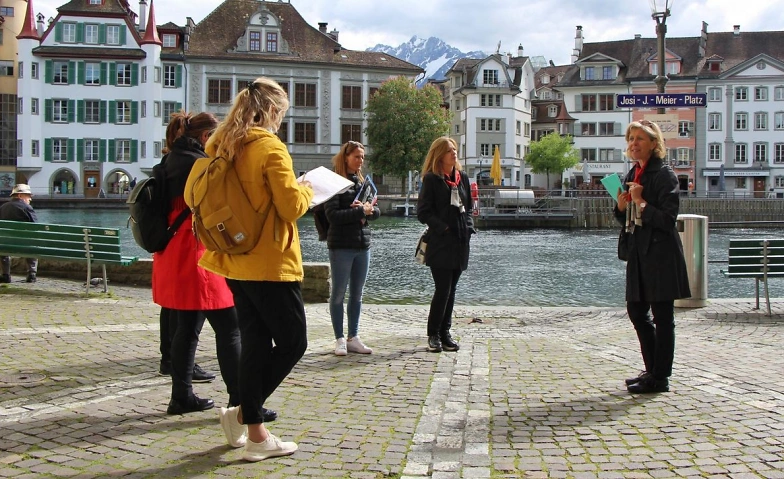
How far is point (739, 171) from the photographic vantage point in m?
74.6

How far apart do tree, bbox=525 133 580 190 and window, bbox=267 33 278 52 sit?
2425cm

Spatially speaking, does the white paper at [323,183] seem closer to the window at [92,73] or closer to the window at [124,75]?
the window at [124,75]

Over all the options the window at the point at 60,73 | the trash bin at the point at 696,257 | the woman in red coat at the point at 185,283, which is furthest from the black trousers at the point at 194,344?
the window at the point at 60,73

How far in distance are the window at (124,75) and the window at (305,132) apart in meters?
13.5

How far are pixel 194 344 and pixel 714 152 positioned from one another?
250 feet

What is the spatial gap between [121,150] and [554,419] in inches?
2599

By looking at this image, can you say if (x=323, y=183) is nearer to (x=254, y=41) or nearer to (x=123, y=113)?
(x=254, y=41)

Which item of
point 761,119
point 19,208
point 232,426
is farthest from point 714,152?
point 232,426

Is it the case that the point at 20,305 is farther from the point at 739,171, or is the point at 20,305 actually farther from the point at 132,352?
the point at 739,171

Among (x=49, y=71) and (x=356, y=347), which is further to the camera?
(x=49, y=71)

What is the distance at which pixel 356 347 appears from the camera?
24.8 ft

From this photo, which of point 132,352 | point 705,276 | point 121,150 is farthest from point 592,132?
point 132,352

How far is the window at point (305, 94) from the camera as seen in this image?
223 feet

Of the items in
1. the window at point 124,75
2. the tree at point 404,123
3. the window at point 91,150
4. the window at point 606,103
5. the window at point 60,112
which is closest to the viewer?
the tree at point 404,123
